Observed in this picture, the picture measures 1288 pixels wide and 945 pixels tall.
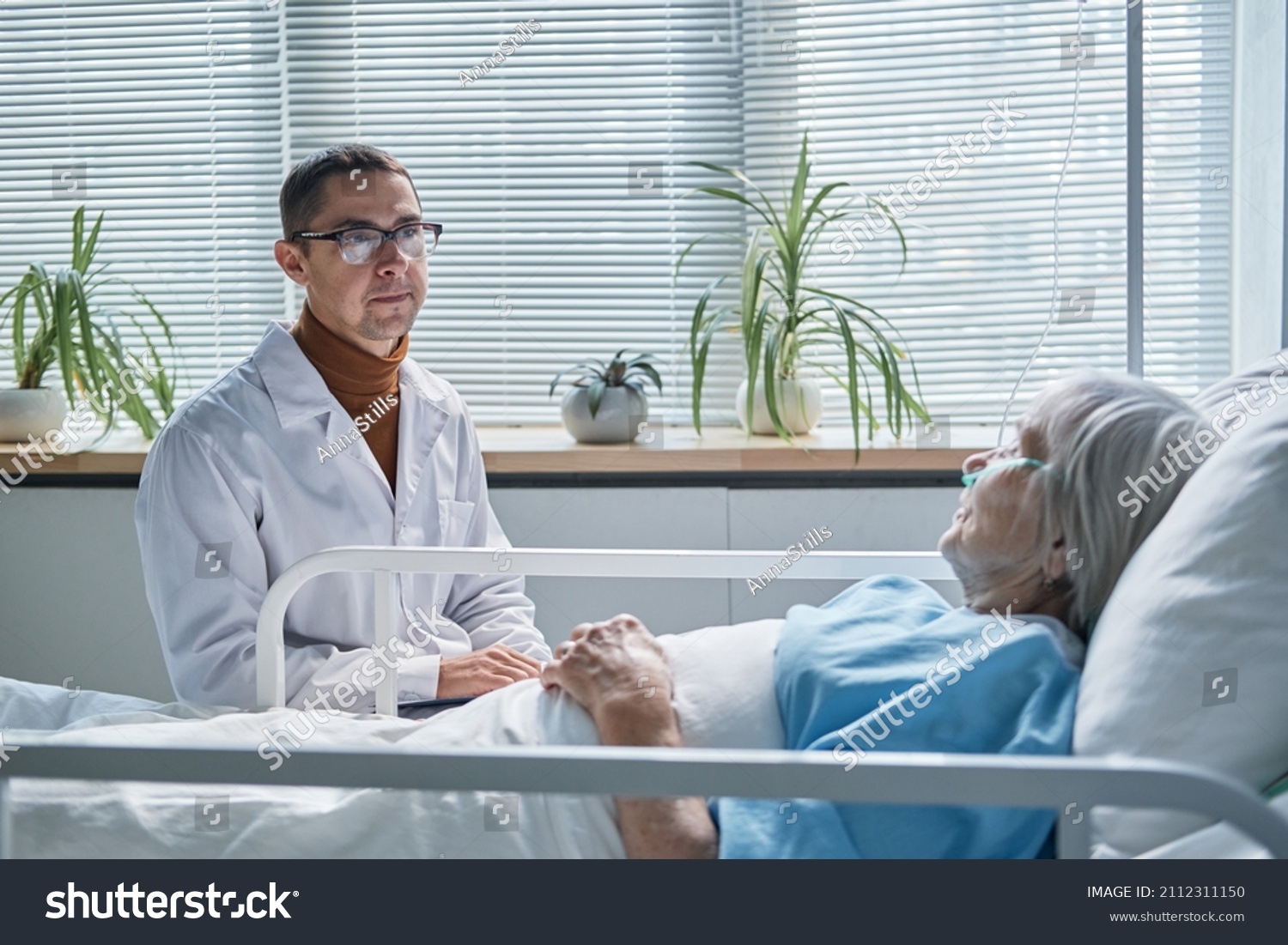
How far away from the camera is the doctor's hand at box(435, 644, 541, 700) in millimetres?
1545

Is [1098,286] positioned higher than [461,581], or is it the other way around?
[1098,286]

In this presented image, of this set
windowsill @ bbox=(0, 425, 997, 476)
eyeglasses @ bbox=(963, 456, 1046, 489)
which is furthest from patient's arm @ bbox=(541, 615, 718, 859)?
windowsill @ bbox=(0, 425, 997, 476)

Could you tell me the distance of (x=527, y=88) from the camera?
8.21 feet

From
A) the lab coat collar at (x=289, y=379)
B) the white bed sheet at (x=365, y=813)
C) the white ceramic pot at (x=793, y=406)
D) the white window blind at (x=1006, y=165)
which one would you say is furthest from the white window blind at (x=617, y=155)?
the white bed sheet at (x=365, y=813)

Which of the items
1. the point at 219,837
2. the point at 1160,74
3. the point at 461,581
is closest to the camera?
the point at 219,837

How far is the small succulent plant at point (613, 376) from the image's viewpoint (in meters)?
2.36

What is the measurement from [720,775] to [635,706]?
0.41 meters

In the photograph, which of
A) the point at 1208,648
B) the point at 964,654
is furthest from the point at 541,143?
the point at 1208,648

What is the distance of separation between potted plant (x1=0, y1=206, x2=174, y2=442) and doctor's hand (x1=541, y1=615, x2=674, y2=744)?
1.60m

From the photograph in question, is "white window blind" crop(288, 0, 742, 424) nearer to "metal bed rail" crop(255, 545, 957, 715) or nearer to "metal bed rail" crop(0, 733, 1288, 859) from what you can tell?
"metal bed rail" crop(255, 545, 957, 715)

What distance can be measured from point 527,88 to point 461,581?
125 centimetres

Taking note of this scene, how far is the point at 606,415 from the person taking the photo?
2350 mm
